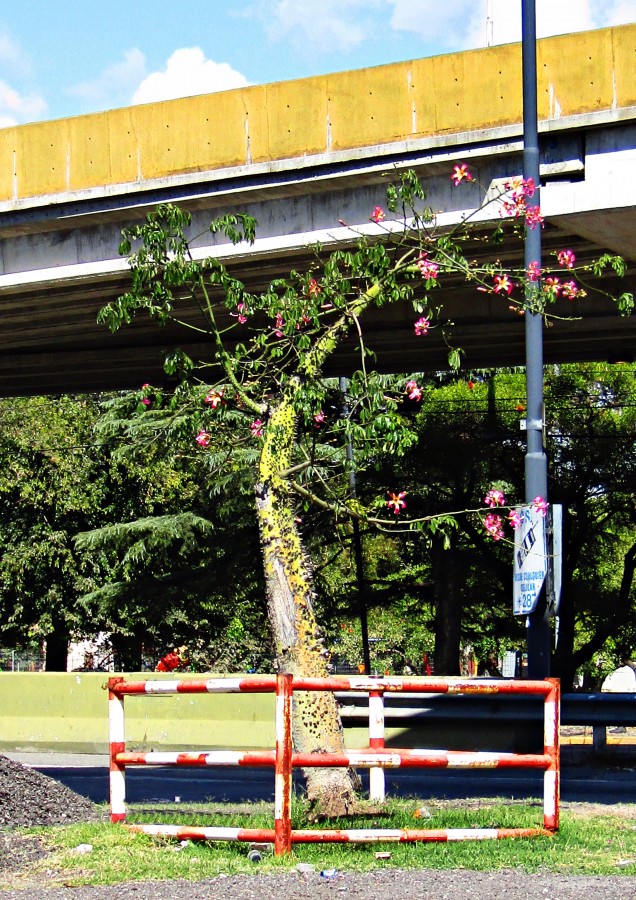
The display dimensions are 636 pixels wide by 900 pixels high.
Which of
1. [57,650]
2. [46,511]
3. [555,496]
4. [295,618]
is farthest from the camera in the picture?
[57,650]

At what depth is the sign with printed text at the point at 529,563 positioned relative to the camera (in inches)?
502

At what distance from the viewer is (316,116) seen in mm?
13477

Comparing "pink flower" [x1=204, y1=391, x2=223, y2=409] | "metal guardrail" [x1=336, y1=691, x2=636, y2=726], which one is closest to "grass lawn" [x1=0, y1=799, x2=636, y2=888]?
"pink flower" [x1=204, y1=391, x2=223, y2=409]

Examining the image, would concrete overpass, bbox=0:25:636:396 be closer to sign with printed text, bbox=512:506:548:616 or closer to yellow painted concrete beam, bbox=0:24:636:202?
yellow painted concrete beam, bbox=0:24:636:202

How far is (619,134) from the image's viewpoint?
12.2 m

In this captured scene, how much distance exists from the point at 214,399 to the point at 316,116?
5.62 m

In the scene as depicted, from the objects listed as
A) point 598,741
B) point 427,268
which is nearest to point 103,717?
point 598,741

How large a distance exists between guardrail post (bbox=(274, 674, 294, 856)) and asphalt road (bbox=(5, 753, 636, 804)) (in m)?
4.28

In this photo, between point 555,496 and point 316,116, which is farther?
point 555,496

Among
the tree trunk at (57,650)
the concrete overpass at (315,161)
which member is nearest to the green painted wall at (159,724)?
the concrete overpass at (315,161)

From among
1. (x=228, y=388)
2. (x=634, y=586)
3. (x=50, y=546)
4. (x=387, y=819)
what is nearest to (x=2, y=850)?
(x=387, y=819)

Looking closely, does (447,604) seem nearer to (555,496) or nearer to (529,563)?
(555,496)

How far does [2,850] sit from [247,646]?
38179mm

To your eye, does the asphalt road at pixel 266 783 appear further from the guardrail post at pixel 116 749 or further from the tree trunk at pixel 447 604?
the tree trunk at pixel 447 604
